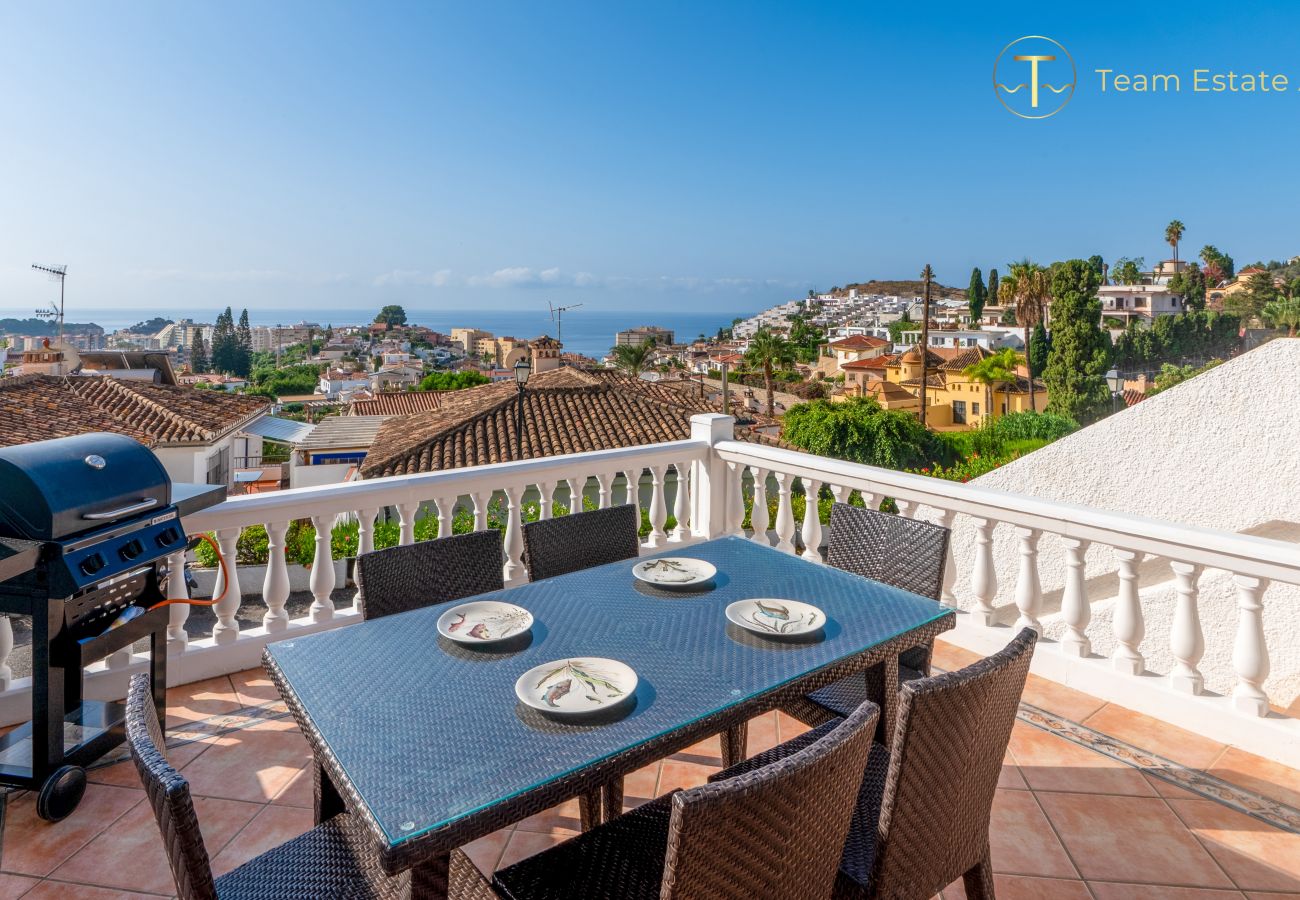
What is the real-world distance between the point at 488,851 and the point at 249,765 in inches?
37.7

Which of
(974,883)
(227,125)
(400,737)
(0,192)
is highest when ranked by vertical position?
(227,125)

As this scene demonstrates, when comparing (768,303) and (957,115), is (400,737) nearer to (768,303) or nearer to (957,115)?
(957,115)

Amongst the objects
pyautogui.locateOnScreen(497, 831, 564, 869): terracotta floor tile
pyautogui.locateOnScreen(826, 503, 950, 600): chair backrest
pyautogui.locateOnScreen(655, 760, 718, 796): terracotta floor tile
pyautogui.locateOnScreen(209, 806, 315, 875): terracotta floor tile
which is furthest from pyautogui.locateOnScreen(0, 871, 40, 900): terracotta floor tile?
pyautogui.locateOnScreen(826, 503, 950, 600): chair backrest

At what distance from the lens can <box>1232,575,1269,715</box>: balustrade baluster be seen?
2.32 metres

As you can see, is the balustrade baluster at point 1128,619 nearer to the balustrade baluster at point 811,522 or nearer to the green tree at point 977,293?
the balustrade baluster at point 811,522

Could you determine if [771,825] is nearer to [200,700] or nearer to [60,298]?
[200,700]

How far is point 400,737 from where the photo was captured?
1.26 m

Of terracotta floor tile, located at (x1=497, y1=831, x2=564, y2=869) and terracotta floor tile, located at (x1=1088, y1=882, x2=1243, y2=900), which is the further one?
terracotta floor tile, located at (x1=497, y1=831, x2=564, y2=869)

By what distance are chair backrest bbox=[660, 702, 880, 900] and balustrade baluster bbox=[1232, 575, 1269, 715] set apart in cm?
198

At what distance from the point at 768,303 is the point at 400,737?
344 feet

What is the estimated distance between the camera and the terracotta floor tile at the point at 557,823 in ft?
6.82

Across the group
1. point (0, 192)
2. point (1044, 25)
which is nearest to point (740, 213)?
point (1044, 25)

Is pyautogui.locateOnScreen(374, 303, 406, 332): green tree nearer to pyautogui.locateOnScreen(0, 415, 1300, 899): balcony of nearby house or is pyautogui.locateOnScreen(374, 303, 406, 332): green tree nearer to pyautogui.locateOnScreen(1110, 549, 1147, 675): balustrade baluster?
pyautogui.locateOnScreen(0, 415, 1300, 899): balcony of nearby house

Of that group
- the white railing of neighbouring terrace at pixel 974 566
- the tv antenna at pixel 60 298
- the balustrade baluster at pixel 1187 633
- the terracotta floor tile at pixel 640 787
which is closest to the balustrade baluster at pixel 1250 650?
the white railing of neighbouring terrace at pixel 974 566
